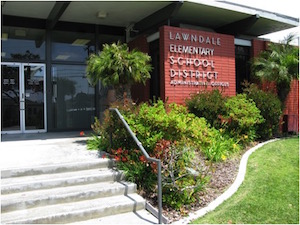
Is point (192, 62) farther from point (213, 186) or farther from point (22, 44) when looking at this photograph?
point (22, 44)

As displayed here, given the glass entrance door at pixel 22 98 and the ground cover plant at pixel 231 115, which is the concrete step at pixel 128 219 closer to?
the ground cover plant at pixel 231 115

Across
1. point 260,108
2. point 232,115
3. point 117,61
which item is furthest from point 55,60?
point 260,108

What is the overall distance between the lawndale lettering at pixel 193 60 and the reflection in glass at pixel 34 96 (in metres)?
4.40

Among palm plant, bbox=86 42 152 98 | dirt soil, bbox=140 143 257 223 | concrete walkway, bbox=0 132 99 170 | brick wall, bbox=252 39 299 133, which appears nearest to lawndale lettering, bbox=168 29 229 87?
palm plant, bbox=86 42 152 98

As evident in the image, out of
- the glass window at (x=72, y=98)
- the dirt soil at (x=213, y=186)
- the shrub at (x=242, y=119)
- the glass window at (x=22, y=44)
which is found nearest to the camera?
the dirt soil at (x=213, y=186)

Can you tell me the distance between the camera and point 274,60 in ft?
32.9

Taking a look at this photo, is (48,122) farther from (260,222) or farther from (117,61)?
(260,222)

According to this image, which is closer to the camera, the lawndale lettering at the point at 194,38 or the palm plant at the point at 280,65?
the lawndale lettering at the point at 194,38

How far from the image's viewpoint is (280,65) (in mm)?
9797

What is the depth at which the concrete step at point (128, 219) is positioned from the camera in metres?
3.97

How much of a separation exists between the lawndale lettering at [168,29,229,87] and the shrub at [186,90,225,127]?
3.37 ft

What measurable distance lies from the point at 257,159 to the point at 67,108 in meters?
6.51

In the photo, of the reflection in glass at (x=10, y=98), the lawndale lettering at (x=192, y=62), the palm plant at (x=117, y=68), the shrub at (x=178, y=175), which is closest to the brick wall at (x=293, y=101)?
the lawndale lettering at (x=192, y=62)

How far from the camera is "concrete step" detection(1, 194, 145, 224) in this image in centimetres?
378
